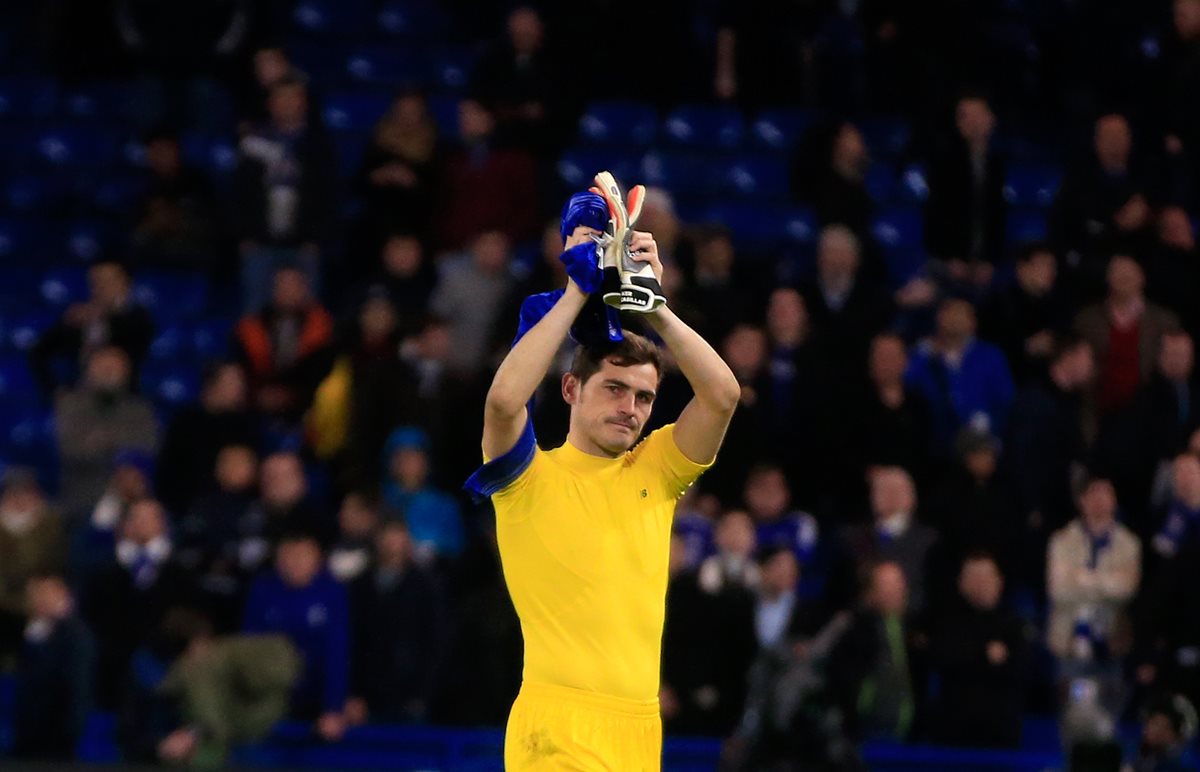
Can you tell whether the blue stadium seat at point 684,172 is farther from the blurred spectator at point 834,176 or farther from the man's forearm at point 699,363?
the man's forearm at point 699,363

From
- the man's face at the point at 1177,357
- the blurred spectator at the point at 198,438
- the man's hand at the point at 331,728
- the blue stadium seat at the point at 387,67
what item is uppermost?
the blue stadium seat at the point at 387,67

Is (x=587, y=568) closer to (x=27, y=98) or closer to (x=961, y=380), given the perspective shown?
(x=961, y=380)

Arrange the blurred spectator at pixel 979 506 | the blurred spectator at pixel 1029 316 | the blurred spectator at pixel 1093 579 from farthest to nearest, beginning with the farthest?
the blurred spectator at pixel 1029 316
the blurred spectator at pixel 979 506
the blurred spectator at pixel 1093 579

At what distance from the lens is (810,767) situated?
10172 millimetres

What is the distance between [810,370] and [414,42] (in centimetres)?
538

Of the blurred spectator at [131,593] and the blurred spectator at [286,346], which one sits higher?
the blurred spectator at [286,346]

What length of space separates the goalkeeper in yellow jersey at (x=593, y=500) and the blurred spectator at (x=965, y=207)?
7474 mm

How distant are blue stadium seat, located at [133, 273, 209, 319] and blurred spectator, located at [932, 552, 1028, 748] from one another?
5973 millimetres

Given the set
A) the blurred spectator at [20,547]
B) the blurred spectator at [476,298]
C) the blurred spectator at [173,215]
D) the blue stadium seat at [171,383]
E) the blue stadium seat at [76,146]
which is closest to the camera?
the blurred spectator at [20,547]

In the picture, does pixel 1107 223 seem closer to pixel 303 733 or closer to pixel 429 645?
pixel 429 645

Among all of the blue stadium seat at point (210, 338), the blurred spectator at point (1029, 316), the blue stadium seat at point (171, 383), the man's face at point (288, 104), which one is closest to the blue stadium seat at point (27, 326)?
the blue stadium seat at point (171, 383)

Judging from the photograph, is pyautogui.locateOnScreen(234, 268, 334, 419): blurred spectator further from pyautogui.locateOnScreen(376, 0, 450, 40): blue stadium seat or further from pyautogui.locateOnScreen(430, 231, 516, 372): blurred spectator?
pyautogui.locateOnScreen(376, 0, 450, 40): blue stadium seat

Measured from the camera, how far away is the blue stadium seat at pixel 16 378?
14.4m

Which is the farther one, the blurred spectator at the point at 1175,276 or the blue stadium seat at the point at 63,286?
the blue stadium seat at the point at 63,286
